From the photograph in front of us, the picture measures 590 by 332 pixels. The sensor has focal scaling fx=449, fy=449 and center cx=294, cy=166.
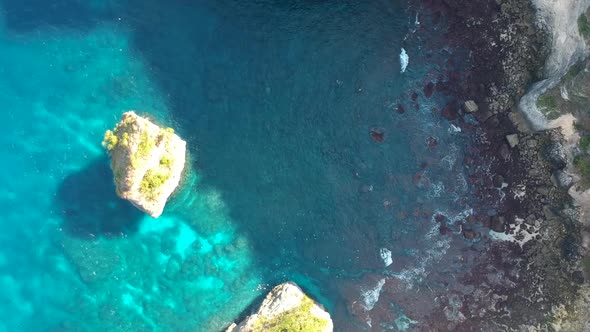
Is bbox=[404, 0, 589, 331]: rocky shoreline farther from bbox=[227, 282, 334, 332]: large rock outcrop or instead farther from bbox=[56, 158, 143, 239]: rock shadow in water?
bbox=[56, 158, 143, 239]: rock shadow in water

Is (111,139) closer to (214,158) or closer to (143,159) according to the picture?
(143,159)

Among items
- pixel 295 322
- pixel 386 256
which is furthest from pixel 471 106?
pixel 295 322

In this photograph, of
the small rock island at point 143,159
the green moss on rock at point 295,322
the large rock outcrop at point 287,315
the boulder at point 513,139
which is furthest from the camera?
the boulder at point 513,139

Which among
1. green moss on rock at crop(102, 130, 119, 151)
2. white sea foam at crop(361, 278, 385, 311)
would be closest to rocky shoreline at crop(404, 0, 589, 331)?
white sea foam at crop(361, 278, 385, 311)

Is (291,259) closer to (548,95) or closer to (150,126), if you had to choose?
(150,126)

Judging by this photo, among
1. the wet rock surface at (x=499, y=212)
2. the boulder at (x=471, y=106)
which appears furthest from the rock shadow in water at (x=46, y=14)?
the boulder at (x=471, y=106)

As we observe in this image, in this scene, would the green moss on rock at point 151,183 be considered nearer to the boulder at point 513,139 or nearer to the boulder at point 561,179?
the boulder at point 513,139
